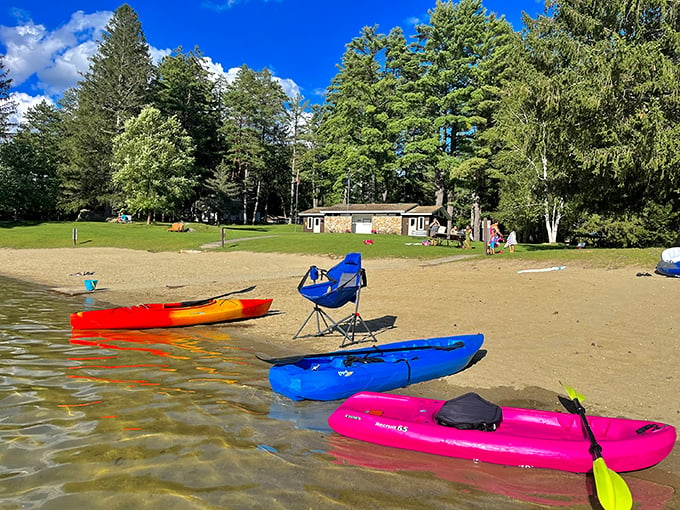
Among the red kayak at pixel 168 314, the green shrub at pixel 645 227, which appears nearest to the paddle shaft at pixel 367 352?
the red kayak at pixel 168 314

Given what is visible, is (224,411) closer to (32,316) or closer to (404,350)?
(404,350)

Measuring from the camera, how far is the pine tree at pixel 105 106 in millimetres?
55125

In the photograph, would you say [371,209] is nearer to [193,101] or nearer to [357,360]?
[193,101]

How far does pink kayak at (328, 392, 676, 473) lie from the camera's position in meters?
4.07

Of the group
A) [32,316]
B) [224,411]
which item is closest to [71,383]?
[224,411]

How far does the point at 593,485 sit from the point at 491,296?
28.9 ft

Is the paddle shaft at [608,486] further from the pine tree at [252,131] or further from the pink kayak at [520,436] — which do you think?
the pine tree at [252,131]

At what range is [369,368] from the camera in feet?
20.2

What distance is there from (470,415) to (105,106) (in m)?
66.5

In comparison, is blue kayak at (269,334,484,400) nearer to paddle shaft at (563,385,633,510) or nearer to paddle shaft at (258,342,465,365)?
paddle shaft at (258,342,465,365)

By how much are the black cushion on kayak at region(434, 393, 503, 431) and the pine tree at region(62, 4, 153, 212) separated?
57.0 metres

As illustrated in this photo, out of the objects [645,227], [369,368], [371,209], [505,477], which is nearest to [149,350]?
[369,368]

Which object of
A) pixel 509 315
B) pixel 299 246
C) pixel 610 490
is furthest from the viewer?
pixel 299 246

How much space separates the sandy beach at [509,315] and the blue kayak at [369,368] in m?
0.32
